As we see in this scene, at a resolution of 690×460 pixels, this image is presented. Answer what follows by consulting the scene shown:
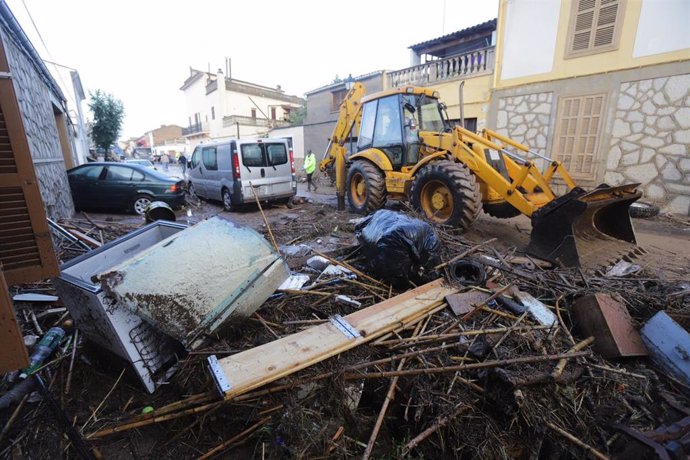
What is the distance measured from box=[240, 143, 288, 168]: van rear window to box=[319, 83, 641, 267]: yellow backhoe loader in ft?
4.81

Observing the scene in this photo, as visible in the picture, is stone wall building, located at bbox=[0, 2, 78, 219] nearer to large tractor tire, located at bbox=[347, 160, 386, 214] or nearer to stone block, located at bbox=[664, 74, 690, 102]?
large tractor tire, located at bbox=[347, 160, 386, 214]

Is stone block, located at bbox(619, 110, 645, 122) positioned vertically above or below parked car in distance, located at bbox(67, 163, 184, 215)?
above

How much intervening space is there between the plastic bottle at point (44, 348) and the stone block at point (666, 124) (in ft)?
37.6

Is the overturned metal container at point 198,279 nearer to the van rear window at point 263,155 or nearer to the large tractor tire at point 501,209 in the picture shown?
the large tractor tire at point 501,209

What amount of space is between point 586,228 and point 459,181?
1849 mm

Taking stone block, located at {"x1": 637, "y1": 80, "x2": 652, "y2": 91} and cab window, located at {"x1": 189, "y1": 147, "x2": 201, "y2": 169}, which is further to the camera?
cab window, located at {"x1": 189, "y1": 147, "x2": 201, "y2": 169}

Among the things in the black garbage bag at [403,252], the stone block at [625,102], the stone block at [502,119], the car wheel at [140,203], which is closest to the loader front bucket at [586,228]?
the black garbage bag at [403,252]

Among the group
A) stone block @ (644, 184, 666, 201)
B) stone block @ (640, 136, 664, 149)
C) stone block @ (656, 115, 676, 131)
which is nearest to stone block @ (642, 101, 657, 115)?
stone block @ (656, 115, 676, 131)

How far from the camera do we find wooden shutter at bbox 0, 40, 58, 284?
1452mm

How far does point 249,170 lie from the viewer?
8750mm

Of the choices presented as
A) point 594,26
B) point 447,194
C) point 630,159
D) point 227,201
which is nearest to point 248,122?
point 227,201

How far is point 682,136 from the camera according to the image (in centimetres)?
739

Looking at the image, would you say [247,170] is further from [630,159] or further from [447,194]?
[630,159]

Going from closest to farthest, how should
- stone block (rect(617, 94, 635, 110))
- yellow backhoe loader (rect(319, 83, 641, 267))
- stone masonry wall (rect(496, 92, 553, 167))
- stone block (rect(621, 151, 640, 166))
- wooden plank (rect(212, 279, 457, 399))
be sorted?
wooden plank (rect(212, 279, 457, 399)), yellow backhoe loader (rect(319, 83, 641, 267)), stone block (rect(617, 94, 635, 110)), stone block (rect(621, 151, 640, 166)), stone masonry wall (rect(496, 92, 553, 167))
